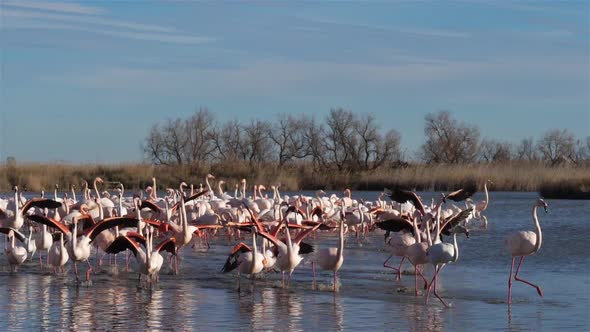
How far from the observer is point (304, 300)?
35.0 ft

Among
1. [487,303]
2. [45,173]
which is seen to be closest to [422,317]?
[487,303]

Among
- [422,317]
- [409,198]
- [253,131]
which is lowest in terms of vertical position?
[422,317]

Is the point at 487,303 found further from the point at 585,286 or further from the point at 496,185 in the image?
the point at 496,185

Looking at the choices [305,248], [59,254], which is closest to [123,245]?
[59,254]

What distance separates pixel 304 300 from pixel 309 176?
29.8 meters

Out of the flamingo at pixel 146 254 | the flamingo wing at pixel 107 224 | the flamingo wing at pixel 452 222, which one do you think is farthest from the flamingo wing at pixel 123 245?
the flamingo wing at pixel 452 222

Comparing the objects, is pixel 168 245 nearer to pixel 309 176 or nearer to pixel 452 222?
pixel 452 222

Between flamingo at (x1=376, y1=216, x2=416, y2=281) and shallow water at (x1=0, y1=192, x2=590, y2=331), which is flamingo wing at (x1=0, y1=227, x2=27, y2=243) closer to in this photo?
shallow water at (x1=0, y1=192, x2=590, y2=331)

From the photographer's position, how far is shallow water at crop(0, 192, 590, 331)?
918 cm

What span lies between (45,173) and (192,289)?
2658cm

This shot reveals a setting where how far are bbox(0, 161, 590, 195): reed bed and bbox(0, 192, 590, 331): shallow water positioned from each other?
738 inches

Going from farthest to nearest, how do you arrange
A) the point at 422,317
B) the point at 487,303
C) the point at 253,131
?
the point at 253,131 < the point at 487,303 < the point at 422,317

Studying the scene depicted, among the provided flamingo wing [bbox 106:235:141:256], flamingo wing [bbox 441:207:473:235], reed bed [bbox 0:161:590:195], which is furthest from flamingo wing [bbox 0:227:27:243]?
reed bed [bbox 0:161:590:195]

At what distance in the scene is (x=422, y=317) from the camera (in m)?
9.63
